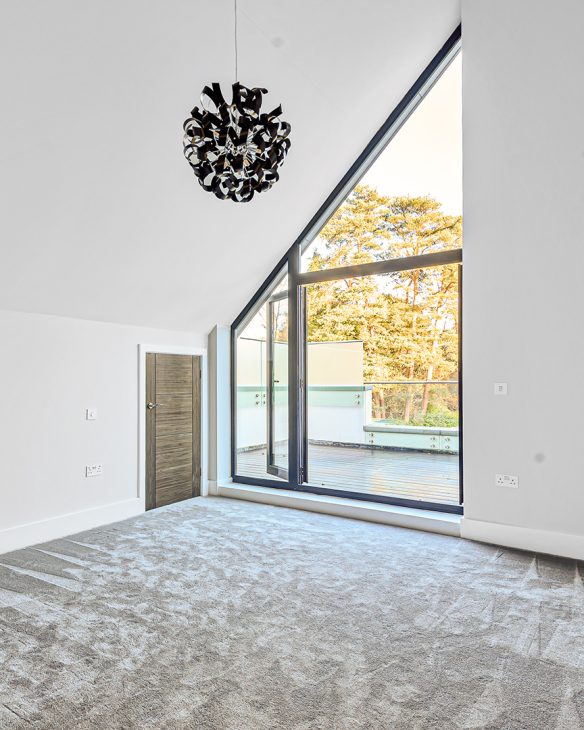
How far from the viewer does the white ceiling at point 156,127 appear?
275cm

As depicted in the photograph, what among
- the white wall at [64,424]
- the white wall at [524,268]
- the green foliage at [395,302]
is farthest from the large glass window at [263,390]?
the white wall at [524,268]

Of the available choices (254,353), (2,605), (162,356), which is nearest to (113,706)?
(2,605)

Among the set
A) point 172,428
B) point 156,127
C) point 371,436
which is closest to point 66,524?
point 172,428

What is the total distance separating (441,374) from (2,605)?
4.22 metres

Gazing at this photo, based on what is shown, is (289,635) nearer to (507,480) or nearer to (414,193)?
(507,480)

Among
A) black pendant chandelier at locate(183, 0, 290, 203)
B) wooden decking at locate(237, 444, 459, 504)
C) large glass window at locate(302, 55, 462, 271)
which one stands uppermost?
large glass window at locate(302, 55, 462, 271)

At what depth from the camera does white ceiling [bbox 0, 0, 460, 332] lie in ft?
9.03

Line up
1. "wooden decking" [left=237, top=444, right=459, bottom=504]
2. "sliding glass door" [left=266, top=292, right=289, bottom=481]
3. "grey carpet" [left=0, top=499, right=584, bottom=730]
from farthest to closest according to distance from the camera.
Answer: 1. "sliding glass door" [left=266, top=292, right=289, bottom=481]
2. "wooden decking" [left=237, top=444, right=459, bottom=504]
3. "grey carpet" [left=0, top=499, right=584, bottom=730]

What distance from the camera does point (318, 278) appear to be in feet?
16.9

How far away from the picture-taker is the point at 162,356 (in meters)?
5.14

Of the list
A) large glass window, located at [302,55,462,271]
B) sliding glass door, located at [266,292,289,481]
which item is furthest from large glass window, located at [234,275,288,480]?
large glass window, located at [302,55,462,271]

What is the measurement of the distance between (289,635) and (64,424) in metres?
2.63

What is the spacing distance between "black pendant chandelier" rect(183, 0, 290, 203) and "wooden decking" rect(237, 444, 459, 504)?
3.39 metres

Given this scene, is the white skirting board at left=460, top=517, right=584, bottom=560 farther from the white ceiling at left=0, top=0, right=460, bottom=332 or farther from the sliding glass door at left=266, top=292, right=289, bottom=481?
the white ceiling at left=0, top=0, right=460, bottom=332
